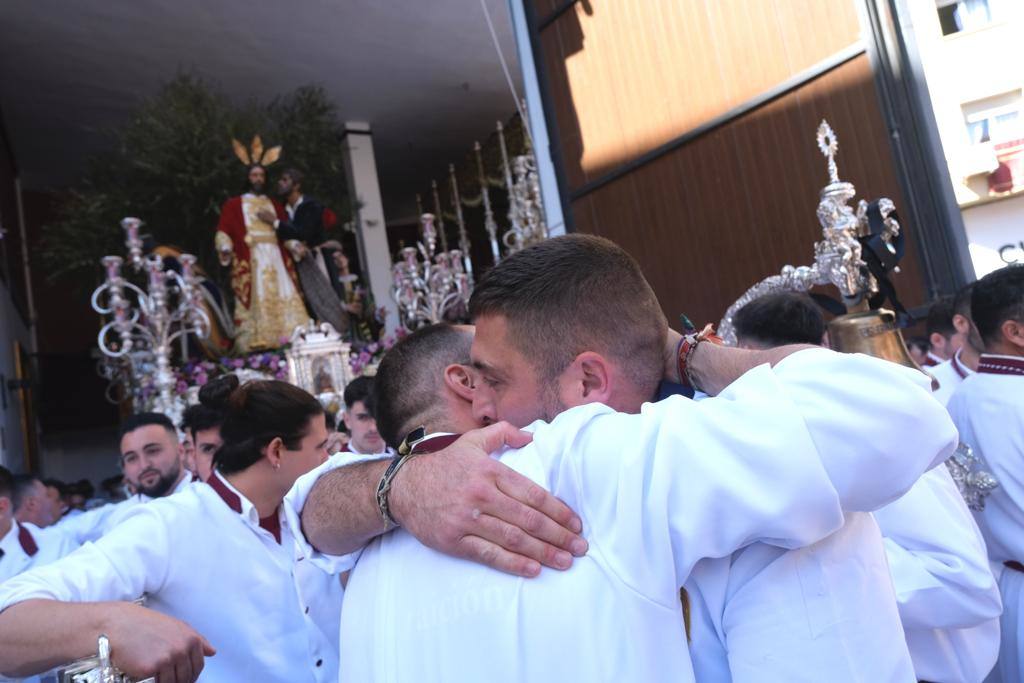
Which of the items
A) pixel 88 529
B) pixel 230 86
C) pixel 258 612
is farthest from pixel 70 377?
pixel 258 612

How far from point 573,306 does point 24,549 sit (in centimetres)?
418

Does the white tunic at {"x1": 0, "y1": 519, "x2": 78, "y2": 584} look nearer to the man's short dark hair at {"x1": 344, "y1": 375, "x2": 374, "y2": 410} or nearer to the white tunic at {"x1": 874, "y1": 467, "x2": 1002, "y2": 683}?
the man's short dark hair at {"x1": 344, "y1": 375, "x2": 374, "y2": 410}

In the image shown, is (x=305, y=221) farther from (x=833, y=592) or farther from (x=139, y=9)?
(x=833, y=592)

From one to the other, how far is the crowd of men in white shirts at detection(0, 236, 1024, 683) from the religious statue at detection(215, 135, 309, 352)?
8014mm

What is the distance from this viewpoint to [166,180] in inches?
475

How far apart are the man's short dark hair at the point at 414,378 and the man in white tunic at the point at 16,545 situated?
321 cm

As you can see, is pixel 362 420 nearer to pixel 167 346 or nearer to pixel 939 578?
pixel 939 578

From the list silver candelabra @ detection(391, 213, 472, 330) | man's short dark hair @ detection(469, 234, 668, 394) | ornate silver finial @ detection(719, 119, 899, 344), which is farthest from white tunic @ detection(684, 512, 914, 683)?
silver candelabra @ detection(391, 213, 472, 330)

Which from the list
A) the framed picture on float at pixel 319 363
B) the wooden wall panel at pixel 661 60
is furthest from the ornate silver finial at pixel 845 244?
the framed picture on float at pixel 319 363

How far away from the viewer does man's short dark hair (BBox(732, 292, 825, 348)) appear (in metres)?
2.44

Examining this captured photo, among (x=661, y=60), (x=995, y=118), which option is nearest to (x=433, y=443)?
(x=661, y=60)

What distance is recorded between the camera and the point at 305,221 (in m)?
10.3

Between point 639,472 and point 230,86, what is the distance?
46.5 feet

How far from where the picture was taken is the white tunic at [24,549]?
13.8ft
